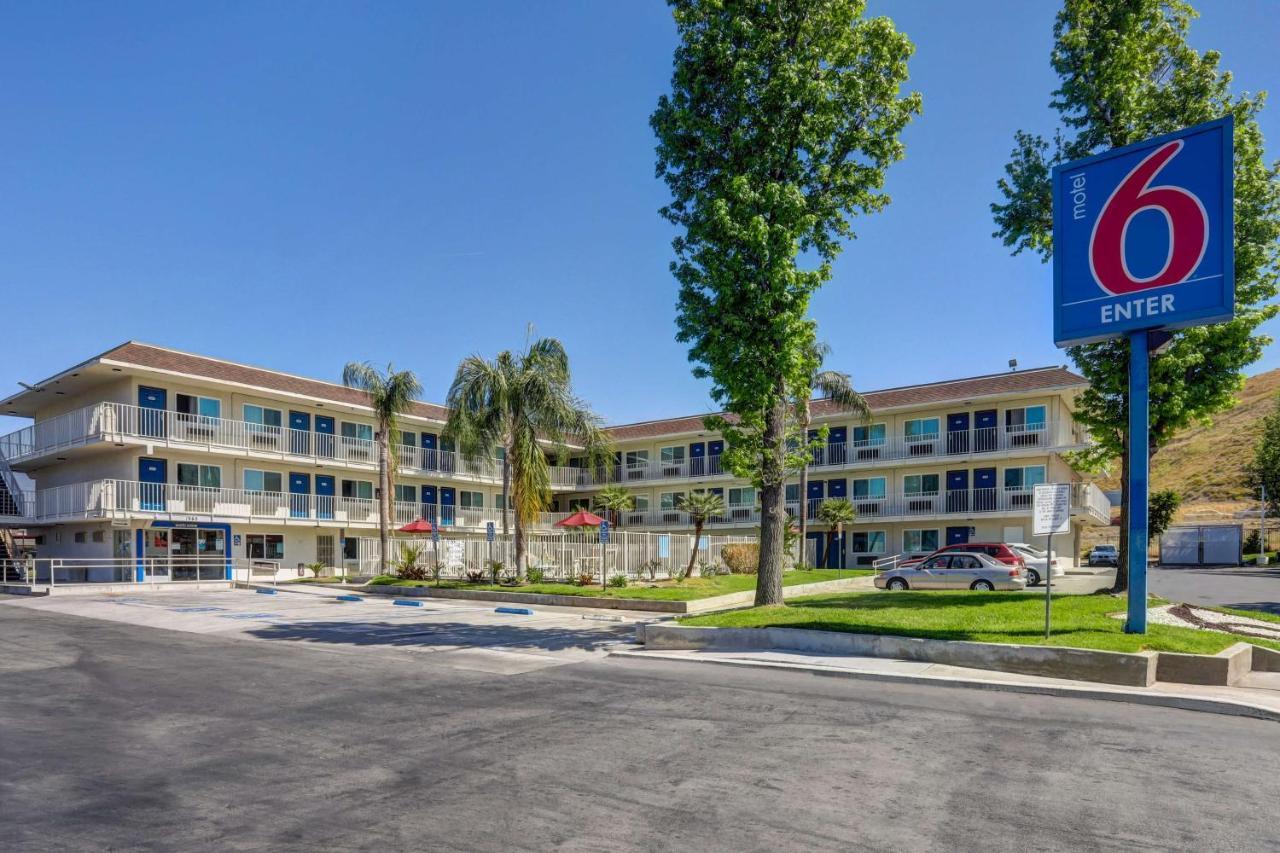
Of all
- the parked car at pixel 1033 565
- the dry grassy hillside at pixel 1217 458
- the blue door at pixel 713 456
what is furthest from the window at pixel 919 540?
the dry grassy hillside at pixel 1217 458

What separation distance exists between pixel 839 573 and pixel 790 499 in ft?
49.6

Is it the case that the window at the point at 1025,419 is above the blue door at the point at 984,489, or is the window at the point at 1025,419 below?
above

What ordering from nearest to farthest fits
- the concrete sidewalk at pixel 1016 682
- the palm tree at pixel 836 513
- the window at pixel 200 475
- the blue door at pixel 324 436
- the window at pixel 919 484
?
the concrete sidewalk at pixel 1016 682
the window at pixel 200 475
the blue door at pixel 324 436
the palm tree at pixel 836 513
the window at pixel 919 484

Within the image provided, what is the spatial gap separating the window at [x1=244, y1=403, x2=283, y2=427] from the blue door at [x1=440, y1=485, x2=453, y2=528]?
1070cm

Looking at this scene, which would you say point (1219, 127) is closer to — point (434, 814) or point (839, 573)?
point (434, 814)

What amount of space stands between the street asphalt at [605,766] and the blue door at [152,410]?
25.1m

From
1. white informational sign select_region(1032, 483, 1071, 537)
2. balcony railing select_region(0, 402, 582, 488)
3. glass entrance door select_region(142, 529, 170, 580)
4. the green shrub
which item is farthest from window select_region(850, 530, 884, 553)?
glass entrance door select_region(142, 529, 170, 580)

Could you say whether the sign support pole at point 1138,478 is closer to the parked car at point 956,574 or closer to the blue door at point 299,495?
the parked car at point 956,574

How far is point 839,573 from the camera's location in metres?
33.4

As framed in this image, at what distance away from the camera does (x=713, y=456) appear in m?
49.0

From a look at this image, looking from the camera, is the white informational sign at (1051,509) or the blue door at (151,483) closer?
the white informational sign at (1051,509)

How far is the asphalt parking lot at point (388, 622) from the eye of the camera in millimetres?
14523

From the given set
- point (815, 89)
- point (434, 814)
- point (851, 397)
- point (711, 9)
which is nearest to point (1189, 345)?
point (815, 89)

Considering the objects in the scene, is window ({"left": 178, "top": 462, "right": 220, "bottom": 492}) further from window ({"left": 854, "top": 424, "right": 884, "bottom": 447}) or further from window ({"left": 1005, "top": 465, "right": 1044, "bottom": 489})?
window ({"left": 1005, "top": 465, "right": 1044, "bottom": 489})
